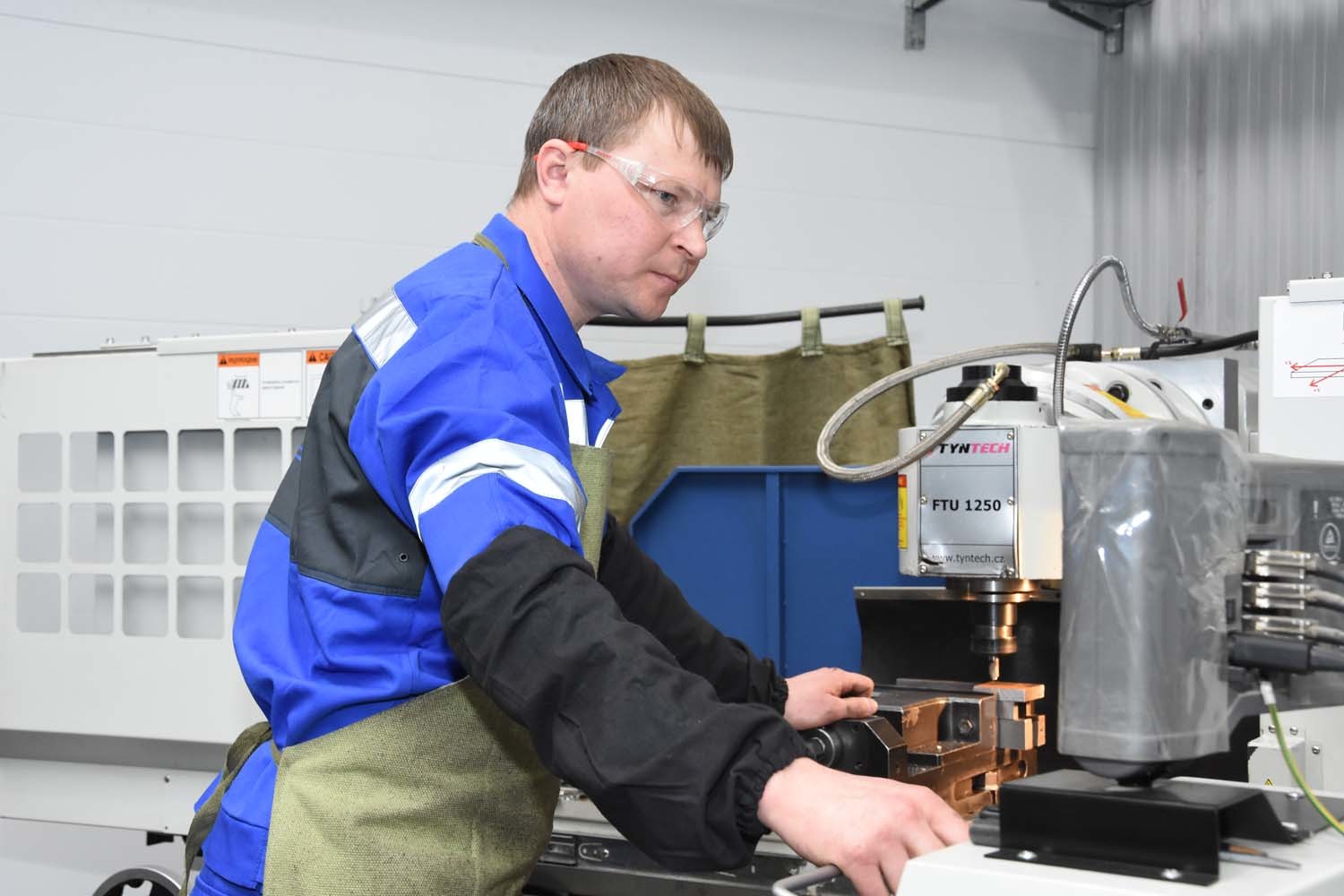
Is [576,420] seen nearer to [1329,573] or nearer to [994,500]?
[994,500]

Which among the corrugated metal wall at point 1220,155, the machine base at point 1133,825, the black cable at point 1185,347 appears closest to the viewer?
the machine base at point 1133,825

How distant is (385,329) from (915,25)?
2.87 metres

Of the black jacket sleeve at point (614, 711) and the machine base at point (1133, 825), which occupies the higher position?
the black jacket sleeve at point (614, 711)

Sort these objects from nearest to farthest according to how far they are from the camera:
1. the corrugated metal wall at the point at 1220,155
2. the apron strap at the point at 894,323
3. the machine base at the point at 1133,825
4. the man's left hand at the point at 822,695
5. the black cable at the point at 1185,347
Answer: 1. the machine base at the point at 1133,825
2. the man's left hand at the point at 822,695
3. the black cable at the point at 1185,347
4. the apron strap at the point at 894,323
5. the corrugated metal wall at the point at 1220,155

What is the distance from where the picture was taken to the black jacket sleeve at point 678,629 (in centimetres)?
145

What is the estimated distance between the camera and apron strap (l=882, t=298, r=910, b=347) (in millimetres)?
2627

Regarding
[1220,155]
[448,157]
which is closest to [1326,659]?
[448,157]

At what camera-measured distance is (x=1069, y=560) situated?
0.79m

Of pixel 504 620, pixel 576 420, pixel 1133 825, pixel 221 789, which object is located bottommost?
pixel 221 789

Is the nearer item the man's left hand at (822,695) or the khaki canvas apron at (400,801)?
the khaki canvas apron at (400,801)

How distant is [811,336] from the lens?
2688 mm

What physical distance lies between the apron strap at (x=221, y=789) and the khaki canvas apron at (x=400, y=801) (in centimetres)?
14

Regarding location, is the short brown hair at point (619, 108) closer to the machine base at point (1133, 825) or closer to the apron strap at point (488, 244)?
the apron strap at point (488, 244)

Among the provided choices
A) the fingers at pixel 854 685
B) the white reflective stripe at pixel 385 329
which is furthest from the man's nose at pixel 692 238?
the fingers at pixel 854 685
